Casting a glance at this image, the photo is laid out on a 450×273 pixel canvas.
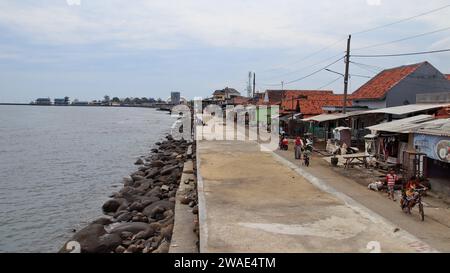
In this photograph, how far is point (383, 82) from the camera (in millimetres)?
34188

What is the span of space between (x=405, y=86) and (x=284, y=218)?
2353 centimetres

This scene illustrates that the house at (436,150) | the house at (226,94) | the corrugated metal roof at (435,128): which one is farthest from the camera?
the house at (226,94)

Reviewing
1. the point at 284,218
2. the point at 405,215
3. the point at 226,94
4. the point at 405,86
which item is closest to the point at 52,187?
the point at 284,218

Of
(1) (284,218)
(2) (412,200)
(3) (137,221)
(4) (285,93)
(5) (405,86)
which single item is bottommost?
(3) (137,221)

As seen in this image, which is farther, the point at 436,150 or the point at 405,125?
the point at 405,125

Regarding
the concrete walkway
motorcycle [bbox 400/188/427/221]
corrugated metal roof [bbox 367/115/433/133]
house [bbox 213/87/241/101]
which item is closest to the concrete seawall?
the concrete walkway

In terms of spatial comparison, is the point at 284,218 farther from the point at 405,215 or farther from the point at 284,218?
the point at 405,215

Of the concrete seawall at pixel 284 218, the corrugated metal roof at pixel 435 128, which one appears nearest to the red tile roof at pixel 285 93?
the corrugated metal roof at pixel 435 128

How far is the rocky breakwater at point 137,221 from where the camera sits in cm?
1413

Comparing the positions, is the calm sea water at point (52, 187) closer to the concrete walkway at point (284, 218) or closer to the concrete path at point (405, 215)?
the concrete walkway at point (284, 218)

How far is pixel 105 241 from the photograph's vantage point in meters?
14.5

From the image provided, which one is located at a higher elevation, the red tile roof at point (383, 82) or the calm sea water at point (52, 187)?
the red tile roof at point (383, 82)
